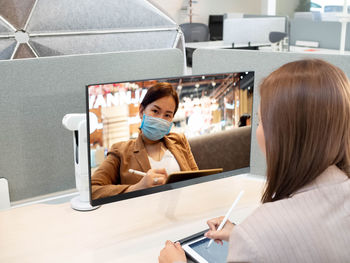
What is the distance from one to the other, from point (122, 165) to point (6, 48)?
537mm

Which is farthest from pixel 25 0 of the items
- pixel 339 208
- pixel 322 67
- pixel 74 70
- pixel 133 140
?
pixel 339 208

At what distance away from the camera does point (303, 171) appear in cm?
68

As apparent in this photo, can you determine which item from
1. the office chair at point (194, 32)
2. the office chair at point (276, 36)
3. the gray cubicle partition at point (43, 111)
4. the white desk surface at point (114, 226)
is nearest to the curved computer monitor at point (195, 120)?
the white desk surface at point (114, 226)

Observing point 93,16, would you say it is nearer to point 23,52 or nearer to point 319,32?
point 23,52

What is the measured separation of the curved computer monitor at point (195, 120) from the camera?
38.6 inches

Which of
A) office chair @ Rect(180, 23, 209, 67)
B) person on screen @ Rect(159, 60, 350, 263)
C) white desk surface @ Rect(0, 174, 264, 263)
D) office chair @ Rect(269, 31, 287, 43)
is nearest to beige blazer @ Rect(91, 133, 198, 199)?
white desk surface @ Rect(0, 174, 264, 263)

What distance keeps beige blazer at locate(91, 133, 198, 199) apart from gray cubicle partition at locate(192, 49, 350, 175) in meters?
0.38

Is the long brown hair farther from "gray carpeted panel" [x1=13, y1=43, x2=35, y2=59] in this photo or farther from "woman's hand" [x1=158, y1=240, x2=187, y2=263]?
"gray carpeted panel" [x1=13, y1=43, x2=35, y2=59]

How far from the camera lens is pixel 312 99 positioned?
656 mm

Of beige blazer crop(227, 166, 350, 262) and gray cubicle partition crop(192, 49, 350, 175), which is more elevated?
gray cubicle partition crop(192, 49, 350, 175)

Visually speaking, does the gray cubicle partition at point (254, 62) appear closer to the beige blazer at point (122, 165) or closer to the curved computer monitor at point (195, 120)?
the curved computer monitor at point (195, 120)

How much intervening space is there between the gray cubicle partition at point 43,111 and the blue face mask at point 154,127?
308 mm

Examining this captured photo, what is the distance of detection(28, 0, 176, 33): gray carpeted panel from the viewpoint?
1.28 metres

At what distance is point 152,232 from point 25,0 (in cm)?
81
